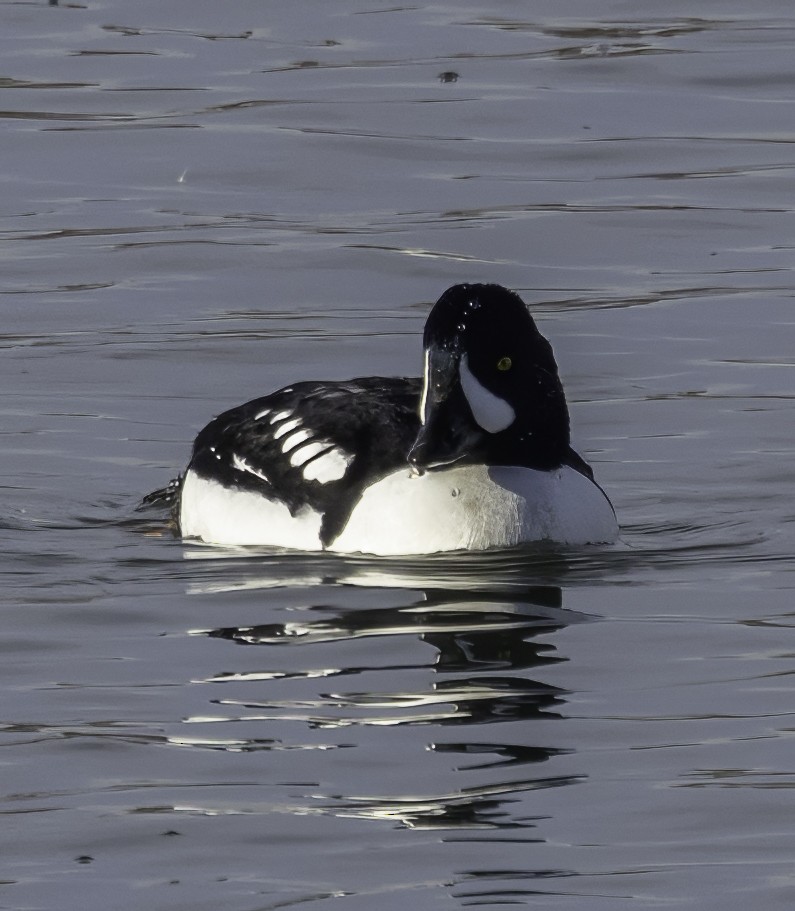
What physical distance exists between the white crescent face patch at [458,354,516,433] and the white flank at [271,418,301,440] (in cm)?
86

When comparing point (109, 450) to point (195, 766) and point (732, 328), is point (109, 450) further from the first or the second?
point (195, 766)

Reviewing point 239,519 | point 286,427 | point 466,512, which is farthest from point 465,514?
point 239,519

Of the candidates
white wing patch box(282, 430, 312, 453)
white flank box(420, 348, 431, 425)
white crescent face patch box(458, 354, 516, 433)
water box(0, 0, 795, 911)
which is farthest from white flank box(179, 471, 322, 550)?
white crescent face patch box(458, 354, 516, 433)

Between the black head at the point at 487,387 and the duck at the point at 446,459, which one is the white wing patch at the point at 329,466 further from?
the black head at the point at 487,387

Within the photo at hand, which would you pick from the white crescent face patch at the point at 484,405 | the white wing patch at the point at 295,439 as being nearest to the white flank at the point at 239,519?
the white wing patch at the point at 295,439

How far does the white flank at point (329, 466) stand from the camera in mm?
9164

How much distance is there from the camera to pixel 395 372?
12711 mm

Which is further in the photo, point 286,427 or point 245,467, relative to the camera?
point 245,467

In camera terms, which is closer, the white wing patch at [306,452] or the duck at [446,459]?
the duck at [446,459]

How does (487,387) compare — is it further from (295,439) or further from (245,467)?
(245,467)

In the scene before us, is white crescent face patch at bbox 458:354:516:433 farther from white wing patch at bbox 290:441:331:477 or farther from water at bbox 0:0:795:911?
white wing patch at bbox 290:441:331:477

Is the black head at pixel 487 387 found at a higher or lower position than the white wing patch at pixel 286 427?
higher

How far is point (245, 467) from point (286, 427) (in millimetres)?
307

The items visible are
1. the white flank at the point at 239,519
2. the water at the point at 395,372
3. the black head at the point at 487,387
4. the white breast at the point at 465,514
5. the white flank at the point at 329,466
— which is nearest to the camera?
the water at the point at 395,372
